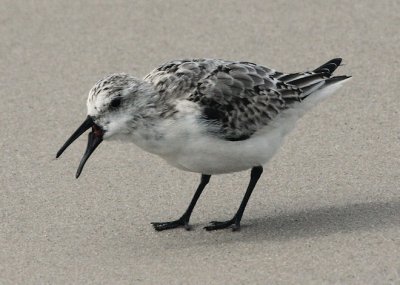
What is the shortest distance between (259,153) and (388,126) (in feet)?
7.40

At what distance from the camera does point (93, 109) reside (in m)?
7.38

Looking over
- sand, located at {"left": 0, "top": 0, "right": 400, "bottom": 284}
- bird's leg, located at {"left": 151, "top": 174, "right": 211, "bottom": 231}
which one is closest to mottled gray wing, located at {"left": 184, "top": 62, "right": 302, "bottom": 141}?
bird's leg, located at {"left": 151, "top": 174, "right": 211, "bottom": 231}

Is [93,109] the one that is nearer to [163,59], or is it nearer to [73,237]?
[73,237]

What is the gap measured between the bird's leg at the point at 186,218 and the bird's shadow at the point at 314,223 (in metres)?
0.08

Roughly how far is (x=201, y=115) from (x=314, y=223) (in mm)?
1294

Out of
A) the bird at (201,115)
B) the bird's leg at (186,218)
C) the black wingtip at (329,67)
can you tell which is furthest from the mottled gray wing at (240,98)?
the bird's leg at (186,218)

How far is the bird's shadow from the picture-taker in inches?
306

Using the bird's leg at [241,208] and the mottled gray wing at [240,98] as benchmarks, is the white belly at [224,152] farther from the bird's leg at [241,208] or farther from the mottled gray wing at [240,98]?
the bird's leg at [241,208]

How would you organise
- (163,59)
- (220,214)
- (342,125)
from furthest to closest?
1. (163,59)
2. (342,125)
3. (220,214)

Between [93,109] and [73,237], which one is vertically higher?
[93,109]

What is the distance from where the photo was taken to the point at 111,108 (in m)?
7.42

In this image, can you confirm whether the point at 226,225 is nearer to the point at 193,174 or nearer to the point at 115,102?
the point at 193,174

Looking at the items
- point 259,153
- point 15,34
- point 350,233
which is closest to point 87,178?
point 259,153

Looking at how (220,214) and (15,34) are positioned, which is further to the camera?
(15,34)
